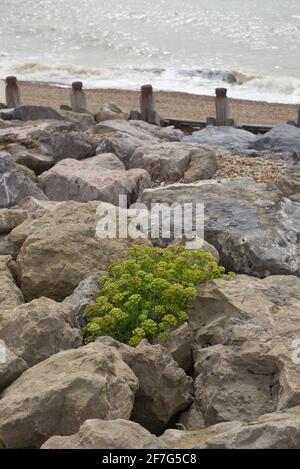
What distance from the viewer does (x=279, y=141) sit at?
12523mm

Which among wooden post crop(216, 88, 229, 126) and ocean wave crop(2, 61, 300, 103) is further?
ocean wave crop(2, 61, 300, 103)

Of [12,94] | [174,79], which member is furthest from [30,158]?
[174,79]

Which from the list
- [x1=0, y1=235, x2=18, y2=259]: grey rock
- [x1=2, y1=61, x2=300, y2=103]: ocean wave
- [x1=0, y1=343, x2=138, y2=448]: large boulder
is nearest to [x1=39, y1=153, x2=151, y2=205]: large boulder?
[x1=0, y1=235, x2=18, y2=259]: grey rock

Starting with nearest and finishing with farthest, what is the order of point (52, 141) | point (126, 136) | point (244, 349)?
1. point (244, 349)
2. point (52, 141)
3. point (126, 136)

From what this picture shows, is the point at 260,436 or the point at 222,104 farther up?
the point at 260,436

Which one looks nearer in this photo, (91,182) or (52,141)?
(91,182)

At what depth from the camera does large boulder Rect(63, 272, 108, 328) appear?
18.1 ft

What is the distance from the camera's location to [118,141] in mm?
10828

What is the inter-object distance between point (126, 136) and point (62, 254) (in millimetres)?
5505

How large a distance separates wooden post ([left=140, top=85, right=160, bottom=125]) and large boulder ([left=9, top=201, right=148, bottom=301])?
901 cm

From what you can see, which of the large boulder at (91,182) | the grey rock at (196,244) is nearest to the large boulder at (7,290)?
the grey rock at (196,244)

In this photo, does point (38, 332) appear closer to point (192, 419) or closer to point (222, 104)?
point (192, 419)

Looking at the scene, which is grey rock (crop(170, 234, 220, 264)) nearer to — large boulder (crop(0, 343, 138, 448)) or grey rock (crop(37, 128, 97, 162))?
large boulder (crop(0, 343, 138, 448))

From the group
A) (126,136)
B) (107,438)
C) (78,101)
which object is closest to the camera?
(107,438)
